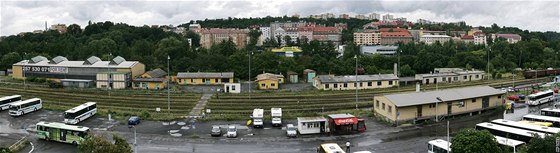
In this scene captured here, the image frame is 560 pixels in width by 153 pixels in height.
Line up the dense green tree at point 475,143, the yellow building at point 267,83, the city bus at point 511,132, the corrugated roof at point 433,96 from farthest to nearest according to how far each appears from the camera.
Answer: the yellow building at point 267,83, the corrugated roof at point 433,96, the city bus at point 511,132, the dense green tree at point 475,143

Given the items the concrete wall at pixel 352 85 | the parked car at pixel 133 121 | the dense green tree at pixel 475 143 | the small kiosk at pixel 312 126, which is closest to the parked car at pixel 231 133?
the small kiosk at pixel 312 126

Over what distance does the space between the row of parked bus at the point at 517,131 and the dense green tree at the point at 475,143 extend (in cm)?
52

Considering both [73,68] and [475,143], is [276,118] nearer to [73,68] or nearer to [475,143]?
[475,143]

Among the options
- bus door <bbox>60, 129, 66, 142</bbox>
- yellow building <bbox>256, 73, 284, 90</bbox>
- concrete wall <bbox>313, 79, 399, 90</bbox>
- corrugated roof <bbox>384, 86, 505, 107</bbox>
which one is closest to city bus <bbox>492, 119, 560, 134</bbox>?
corrugated roof <bbox>384, 86, 505, 107</bbox>

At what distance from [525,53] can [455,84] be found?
29.3 meters

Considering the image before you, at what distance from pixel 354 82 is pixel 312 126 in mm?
21677

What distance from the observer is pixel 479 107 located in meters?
33.6

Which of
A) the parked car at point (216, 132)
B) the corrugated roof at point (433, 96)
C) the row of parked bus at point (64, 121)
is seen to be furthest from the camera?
the corrugated roof at point (433, 96)

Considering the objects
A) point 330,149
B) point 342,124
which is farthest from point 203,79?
point 330,149

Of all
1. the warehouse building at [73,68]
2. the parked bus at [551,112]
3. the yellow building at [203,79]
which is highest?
the warehouse building at [73,68]

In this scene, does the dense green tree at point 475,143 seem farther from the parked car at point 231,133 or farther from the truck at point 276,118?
the truck at point 276,118

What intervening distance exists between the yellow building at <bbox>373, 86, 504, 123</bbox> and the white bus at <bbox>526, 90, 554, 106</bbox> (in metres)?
3.50

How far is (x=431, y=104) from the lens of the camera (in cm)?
3117

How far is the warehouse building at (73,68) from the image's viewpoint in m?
54.9
